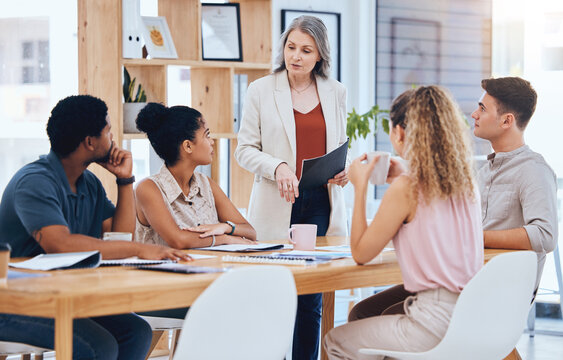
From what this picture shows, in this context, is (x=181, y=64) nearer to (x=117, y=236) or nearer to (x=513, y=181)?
(x=117, y=236)

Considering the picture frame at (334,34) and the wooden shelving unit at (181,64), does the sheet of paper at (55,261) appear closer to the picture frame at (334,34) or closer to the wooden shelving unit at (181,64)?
the wooden shelving unit at (181,64)

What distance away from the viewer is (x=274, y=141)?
306 cm

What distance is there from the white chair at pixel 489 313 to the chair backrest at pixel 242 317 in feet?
1.14

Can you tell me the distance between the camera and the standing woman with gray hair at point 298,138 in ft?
9.62

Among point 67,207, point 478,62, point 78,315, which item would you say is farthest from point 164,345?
point 478,62

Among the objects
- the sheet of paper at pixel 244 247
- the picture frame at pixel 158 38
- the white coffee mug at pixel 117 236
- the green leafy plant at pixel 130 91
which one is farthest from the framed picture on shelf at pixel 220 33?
the white coffee mug at pixel 117 236

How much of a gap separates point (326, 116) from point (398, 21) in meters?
2.47

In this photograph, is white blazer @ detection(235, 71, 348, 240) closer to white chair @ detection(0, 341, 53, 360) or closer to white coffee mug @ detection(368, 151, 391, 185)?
white coffee mug @ detection(368, 151, 391, 185)

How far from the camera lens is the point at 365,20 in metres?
5.21

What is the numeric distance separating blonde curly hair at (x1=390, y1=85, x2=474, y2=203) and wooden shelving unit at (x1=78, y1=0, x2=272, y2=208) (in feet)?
6.64

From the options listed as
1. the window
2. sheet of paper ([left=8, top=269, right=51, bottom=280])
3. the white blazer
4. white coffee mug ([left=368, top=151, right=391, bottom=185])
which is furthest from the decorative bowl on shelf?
sheet of paper ([left=8, top=269, right=51, bottom=280])

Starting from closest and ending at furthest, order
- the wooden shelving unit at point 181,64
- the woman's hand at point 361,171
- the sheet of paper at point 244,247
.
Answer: the woman's hand at point 361,171
the sheet of paper at point 244,247
the wooden shelving unit at point 181,64

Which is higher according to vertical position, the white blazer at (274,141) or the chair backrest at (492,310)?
the white blazer at (274,141)

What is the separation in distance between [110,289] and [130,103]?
232cm
